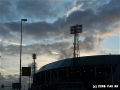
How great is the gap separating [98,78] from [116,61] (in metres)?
12.7

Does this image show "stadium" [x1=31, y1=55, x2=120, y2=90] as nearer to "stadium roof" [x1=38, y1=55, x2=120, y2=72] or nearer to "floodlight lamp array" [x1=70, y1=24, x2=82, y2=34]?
"stadium roof" [x1=38, y1=55, x2=120, y2=72]

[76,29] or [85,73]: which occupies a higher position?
[76,29]

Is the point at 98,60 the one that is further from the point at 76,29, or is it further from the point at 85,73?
the point at 76,29

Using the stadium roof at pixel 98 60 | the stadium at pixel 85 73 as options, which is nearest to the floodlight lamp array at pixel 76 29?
the stadium at pixel 85 73

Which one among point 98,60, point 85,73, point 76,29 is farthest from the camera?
point 98,60

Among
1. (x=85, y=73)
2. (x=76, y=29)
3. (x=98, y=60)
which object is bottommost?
(x=85, y=73)

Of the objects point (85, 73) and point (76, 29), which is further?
point (85, 73)

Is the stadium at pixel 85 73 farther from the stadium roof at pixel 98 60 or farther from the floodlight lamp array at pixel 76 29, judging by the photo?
the floodlight lamp array at pixel 76 29

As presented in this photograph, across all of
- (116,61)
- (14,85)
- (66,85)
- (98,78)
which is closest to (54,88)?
(66,85)

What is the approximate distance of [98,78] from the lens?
125375 mm

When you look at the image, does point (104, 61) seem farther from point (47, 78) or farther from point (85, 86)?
point (47, 78)

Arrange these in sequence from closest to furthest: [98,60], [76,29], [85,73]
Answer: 1. [76,29]
2. [85,73]
3. [98,60]

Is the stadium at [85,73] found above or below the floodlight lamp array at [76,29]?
below

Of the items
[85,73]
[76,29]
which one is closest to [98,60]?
[85,73]
